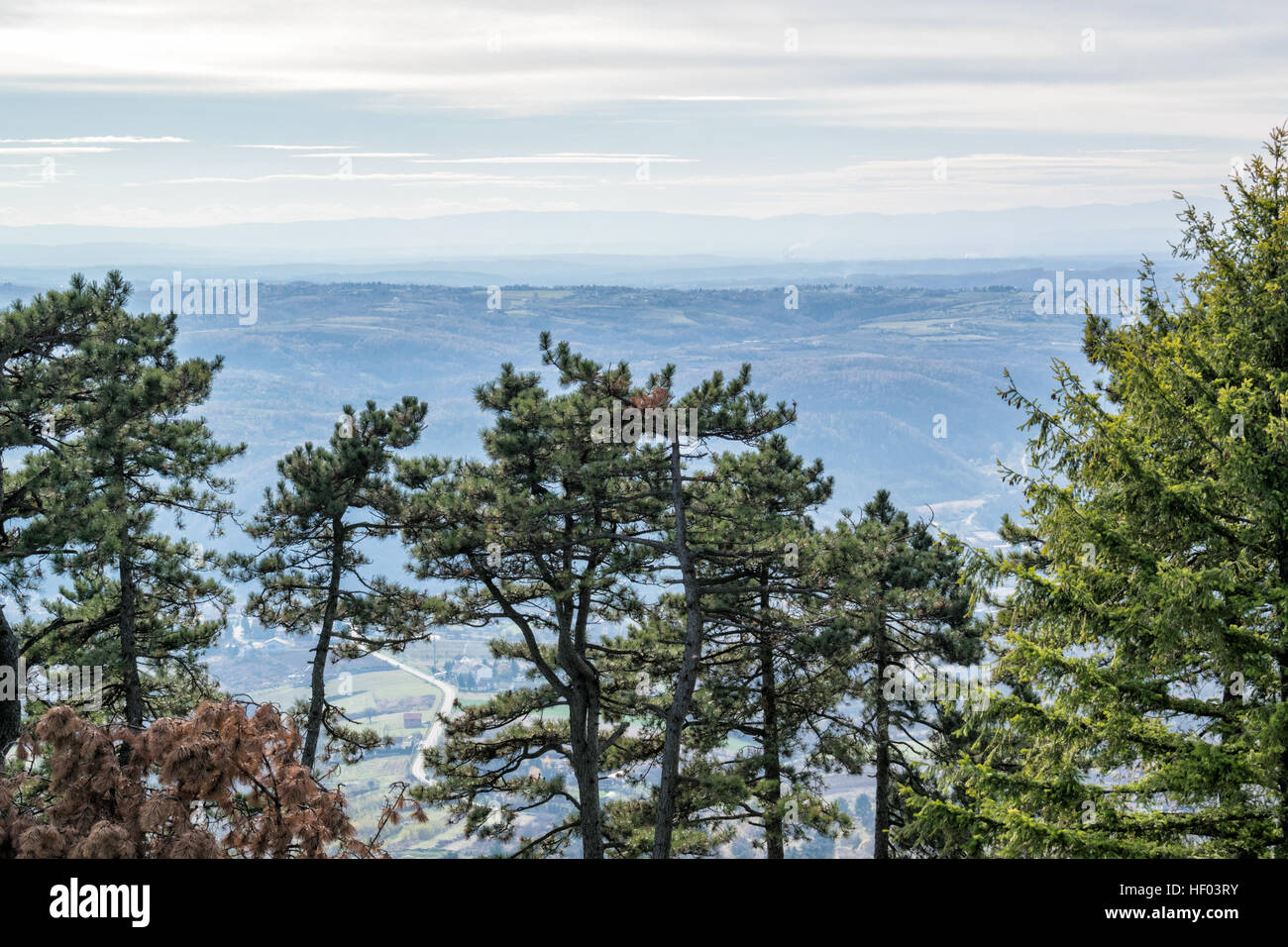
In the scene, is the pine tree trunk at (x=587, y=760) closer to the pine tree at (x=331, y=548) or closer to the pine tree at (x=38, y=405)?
the pine tree at (x=331, y=548)

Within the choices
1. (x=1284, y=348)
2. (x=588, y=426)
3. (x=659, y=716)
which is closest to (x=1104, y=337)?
(x=1284, y=348)

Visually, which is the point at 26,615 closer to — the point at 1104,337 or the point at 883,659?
the point at 883,659

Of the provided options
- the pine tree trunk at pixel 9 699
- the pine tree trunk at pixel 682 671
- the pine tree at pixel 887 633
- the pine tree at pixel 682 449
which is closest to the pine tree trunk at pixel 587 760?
the pine tree at pixel 682 449

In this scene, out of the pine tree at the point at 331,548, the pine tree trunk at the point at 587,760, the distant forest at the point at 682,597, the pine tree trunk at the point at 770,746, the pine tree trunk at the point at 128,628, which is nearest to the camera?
the distant forest at the point at 682,597

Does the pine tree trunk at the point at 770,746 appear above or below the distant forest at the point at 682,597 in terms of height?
below

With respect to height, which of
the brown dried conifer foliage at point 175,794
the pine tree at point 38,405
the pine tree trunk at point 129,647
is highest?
the pine tree at point 38,405
